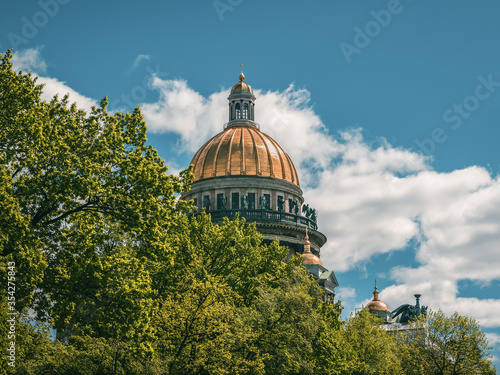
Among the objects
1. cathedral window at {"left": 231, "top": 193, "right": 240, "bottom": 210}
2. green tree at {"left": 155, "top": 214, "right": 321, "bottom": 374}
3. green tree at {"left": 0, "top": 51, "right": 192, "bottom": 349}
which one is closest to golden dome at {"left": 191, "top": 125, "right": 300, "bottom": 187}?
cathedral window at {"left": 231, "top": 193, "right": 240, "bottom": 210}

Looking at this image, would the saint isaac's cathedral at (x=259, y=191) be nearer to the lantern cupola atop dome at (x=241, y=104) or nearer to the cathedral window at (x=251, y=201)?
the cathedral window at (x=251, y=201)

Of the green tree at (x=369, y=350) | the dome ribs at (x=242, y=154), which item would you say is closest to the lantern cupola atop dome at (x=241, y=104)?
the dome ribs at (x=242, y=154)

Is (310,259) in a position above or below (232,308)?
above

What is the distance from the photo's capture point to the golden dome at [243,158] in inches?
3925

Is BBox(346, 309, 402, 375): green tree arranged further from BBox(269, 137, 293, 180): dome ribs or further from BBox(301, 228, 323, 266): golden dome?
BBox(269, 137, 293, 180): dome ribs

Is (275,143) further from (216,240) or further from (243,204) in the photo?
(216,240)

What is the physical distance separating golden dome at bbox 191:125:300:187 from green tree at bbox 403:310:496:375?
44562 millimetres

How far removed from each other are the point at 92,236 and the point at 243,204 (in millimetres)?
66553

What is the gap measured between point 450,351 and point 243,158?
160ft

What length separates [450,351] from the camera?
5809 centimetres

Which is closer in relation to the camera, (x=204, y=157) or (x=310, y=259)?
(x=310, y=259)

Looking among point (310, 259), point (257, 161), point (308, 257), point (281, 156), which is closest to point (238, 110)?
point (281, 156)

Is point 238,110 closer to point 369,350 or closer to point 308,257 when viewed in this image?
point 308,257

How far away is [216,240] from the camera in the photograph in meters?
49.5
